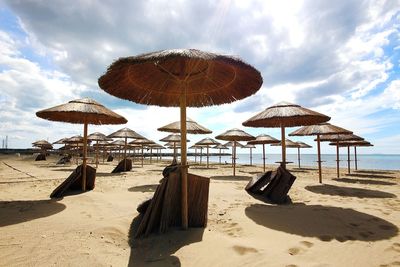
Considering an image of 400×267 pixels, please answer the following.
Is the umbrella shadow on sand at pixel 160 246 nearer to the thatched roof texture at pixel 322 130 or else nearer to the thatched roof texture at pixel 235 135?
the thatched roof texture at pixel 322 130

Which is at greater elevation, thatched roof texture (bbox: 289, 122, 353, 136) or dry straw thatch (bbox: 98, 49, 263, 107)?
dry straw thatch (bbox: 98, 49, 263, 107)

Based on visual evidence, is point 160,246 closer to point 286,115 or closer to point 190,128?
point 286,115

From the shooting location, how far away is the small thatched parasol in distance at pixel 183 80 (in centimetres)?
362

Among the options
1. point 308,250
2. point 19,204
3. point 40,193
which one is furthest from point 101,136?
point 308,250

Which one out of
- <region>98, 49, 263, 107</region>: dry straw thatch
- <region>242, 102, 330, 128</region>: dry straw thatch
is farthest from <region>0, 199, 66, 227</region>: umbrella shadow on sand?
<region>242, 102, 330, 128</region>: dry straw thatch

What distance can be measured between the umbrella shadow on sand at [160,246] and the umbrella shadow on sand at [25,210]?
1783mm

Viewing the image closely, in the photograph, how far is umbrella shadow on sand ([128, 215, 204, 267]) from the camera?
3.04 m

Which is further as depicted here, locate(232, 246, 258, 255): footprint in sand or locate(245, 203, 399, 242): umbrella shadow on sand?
locate(245, 203, 399, 242): umbrella shadow on sand

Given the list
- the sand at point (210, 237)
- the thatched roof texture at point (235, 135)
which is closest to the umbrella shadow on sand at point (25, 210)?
the sand at point (210, 237)

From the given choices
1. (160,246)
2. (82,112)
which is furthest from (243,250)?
(82,112)

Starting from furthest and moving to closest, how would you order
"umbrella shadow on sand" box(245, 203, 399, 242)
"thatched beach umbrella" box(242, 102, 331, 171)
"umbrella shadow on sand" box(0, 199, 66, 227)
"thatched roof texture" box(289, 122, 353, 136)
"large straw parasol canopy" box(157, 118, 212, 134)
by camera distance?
"large straw parasol canopy" box(157, 118, 212, 134) < "thatched roof texture" box(289, 122, 353, 136) < "thatched beach umbrella" box(242, 102, 331, 171) < "umbrella shadow on sand" box(0, 199, 66, 227) < "umbrella shadow on sand" box(245, 203, 399, 242)

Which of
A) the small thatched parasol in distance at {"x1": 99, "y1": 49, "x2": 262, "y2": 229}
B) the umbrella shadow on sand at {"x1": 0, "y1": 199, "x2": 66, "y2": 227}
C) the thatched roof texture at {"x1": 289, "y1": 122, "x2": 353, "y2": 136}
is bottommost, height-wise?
the umbrella shadow on sand at {"x1": 0, "y1": 199, "x2": 66, "y2": 227}

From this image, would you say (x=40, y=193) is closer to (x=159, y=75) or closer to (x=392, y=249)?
(x=159, y=75)

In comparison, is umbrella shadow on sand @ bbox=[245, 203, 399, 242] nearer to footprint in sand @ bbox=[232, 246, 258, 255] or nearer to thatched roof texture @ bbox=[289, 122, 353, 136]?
footprint in sand @ bbox=[232, 246, 258, 255]
